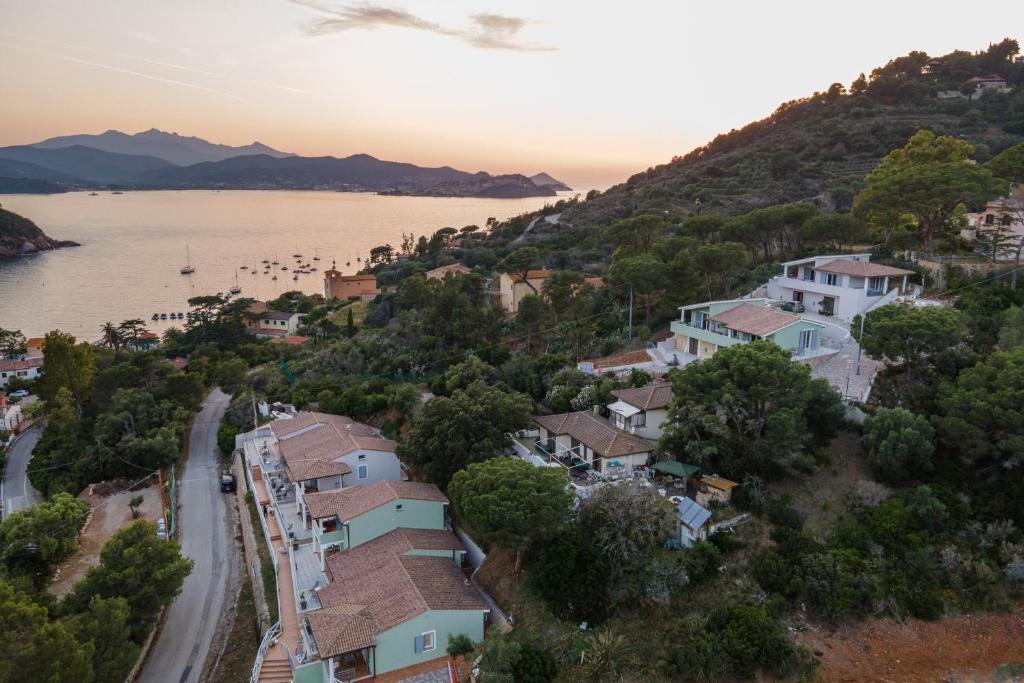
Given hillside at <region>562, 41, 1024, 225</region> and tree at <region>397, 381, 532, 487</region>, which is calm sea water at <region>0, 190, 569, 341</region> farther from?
tree at <region>397, 381, 532, 487</region>

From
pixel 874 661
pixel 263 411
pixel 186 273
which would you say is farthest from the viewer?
pixel 186 273

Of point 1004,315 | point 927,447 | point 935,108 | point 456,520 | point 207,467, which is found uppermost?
point 935,108

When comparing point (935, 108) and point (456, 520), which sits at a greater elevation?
point (935, 108)

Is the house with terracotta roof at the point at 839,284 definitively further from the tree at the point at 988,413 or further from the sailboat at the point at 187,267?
Result: the sailboat at the point at 187,267

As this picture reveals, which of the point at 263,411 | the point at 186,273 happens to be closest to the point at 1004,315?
A: the point at 263,411

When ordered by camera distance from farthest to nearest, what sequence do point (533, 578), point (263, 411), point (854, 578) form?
point (263, 411) → point (533, 578) → point (854, 578)

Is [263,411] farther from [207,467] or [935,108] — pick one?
[935,108]

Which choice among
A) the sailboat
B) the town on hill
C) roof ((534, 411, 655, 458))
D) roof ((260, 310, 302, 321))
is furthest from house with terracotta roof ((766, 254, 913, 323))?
the sailboat

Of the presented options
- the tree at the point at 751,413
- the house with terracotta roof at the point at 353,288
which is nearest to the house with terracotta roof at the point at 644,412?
the tree at the point at 751,413
